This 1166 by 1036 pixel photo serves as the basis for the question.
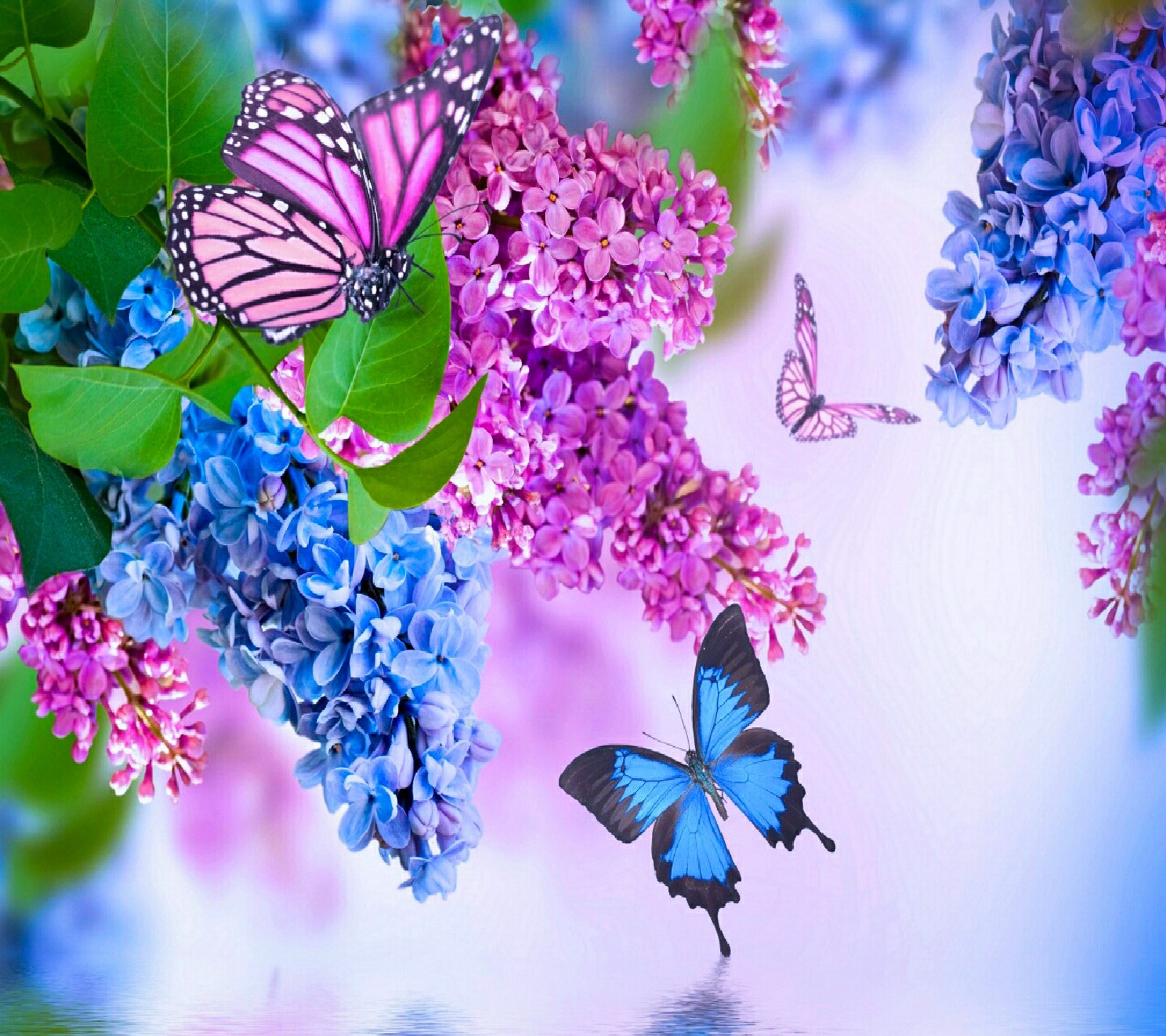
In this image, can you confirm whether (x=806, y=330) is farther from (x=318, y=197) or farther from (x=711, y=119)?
(x=318, y=197)

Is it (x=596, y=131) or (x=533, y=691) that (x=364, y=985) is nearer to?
(x=533, y=691)

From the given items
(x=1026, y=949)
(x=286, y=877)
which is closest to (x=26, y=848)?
(x=286, y=877)

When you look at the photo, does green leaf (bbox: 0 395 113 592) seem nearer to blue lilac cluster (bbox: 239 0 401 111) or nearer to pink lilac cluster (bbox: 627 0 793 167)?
blue lilac cluster (bbox: 239 0 401 111)

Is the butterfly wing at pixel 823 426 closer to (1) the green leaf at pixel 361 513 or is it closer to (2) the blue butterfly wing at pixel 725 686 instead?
(2) the blue butterfly wing at pixel 725 686

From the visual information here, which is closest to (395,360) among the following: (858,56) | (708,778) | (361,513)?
(361,513)

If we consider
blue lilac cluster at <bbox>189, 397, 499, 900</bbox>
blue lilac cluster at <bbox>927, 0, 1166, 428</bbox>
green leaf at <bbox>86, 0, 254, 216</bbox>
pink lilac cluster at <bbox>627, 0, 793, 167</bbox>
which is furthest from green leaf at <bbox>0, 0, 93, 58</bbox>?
blue lilac cluster at <bbox>927, 0, 1166, 428</bbox>

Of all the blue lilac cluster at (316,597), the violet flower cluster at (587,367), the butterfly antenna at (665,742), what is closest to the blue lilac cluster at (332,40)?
the violet flower cluster at (587,367)
